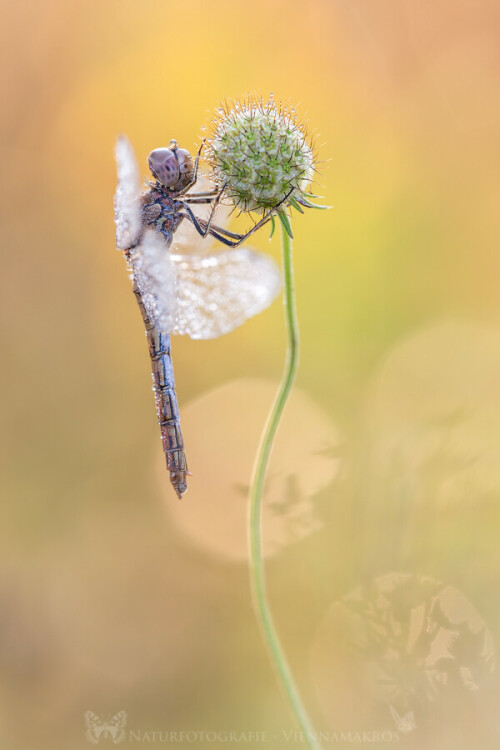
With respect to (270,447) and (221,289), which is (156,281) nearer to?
(221,289)

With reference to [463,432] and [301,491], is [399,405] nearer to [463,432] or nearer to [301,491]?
[463,432]

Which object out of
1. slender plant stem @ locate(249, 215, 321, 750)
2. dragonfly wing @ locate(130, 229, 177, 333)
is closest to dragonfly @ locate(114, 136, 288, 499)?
dragonfly wing @ locate(130, 229, 177, 333)

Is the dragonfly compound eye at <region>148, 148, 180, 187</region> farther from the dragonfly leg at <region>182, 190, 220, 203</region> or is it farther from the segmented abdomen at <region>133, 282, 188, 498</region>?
the segmented abdomen at <region>133, 282, 188, 498</region>

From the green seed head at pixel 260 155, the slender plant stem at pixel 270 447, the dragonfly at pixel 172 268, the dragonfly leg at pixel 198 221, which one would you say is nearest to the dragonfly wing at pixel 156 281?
the dragonfly at pixel 172 268

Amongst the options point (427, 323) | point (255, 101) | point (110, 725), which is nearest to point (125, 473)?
point (110, 725)

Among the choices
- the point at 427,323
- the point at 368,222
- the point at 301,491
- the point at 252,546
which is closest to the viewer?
the point at 252,546

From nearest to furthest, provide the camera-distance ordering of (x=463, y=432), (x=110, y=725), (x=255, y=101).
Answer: (x=255, y=101)
(x=463, y=432)
(x=110, y=725)

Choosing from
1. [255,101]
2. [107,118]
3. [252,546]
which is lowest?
[252,546]
